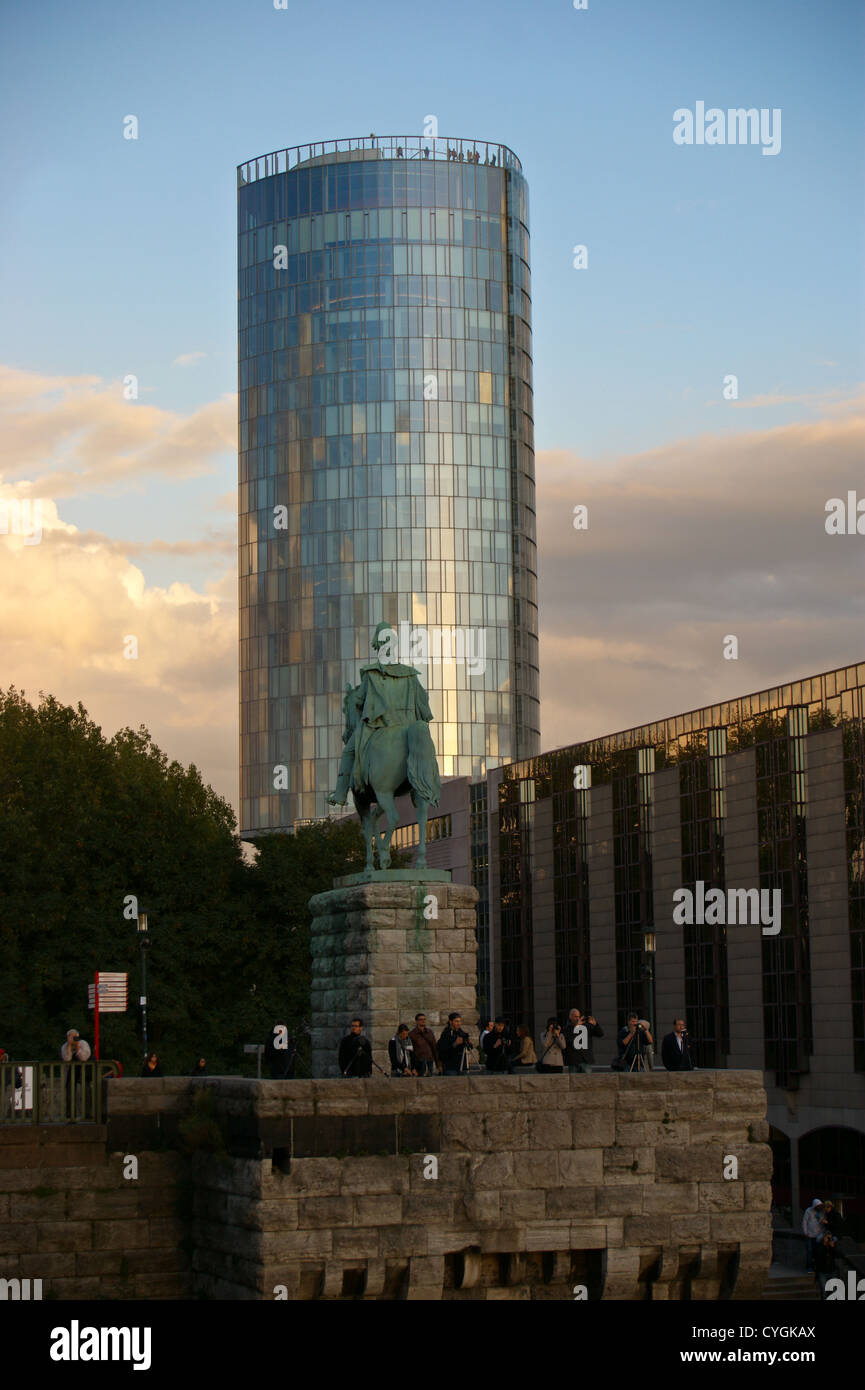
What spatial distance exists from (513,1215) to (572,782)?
47660 mm

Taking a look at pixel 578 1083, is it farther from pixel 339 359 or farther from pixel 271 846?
pixel 339 359

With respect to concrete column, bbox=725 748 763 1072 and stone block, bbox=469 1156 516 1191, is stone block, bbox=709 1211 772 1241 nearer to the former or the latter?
stone block, bbox=469 1156 516 1191

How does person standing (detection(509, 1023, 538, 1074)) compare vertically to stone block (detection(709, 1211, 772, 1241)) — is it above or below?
above

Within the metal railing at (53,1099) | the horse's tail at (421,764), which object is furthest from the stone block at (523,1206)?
the horse's tail at (421,764)

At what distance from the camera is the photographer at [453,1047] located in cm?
2639

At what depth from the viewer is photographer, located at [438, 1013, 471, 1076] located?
26391 mm

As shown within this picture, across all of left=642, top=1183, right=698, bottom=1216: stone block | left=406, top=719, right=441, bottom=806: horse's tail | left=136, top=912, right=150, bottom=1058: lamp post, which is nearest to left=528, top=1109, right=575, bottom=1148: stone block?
left=642, top=1183, right=698, bottom=1216: stone block

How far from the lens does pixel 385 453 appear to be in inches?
5576

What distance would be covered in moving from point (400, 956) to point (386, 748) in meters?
3.70

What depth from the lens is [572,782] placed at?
2832 inches

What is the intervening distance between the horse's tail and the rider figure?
31 cm

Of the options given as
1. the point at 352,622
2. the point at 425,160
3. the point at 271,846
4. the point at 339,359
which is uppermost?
the point at 425,160
